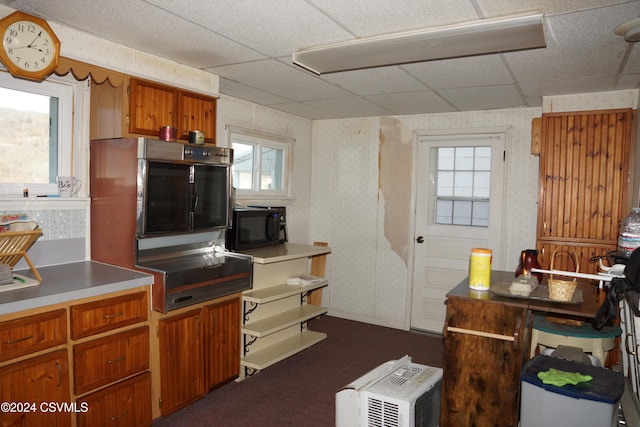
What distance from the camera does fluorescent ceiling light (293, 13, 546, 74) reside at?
2.25 meters

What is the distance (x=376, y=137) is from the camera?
4977 mm

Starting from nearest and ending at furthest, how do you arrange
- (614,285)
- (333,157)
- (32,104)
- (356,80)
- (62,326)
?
(614,285) → (62,326) → (32,104) → (356,80) → (333,157)

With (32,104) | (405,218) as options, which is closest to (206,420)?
(32,104)

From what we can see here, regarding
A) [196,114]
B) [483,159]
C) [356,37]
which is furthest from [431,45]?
[483,159]

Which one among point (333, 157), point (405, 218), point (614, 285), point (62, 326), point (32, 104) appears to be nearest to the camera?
point (614, 285)

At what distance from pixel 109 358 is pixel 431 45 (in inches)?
98.2

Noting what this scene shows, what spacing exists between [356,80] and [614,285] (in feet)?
7.30

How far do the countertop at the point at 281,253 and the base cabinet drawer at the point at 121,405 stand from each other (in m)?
1.14

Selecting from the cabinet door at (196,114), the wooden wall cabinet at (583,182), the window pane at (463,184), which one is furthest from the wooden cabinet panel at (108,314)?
the window pane at (463,184)

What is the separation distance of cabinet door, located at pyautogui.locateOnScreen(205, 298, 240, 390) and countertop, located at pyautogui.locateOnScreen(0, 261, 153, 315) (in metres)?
0.63

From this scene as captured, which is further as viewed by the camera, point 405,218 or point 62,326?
point 405,218

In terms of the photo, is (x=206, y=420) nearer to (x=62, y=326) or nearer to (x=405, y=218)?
(x=62, y=326)

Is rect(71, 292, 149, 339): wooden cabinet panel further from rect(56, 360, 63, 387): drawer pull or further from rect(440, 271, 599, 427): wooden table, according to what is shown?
rect(440, 271, 599, 427): wooden table

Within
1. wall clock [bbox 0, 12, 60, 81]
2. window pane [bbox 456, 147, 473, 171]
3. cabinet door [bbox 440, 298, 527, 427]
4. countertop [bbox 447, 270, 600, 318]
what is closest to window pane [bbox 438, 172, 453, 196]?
window pane [bbox 456, 147, 473, 171]
